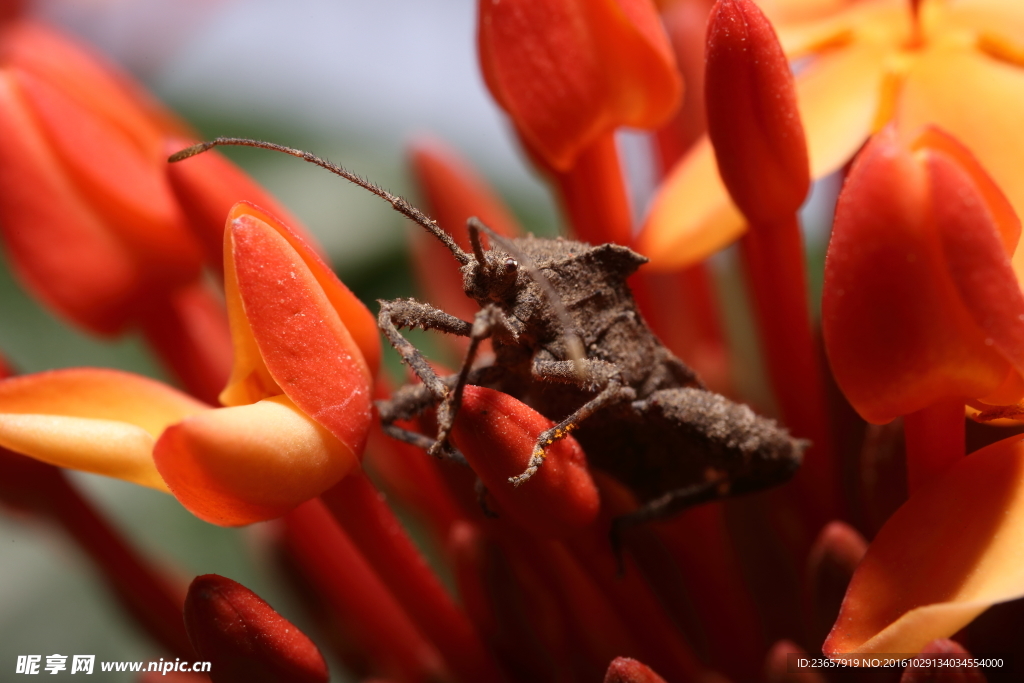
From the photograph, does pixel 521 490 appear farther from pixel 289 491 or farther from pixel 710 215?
pixel 710 215

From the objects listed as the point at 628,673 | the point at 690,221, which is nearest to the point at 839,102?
the point at 690,221

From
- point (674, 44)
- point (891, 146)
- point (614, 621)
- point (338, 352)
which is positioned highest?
point (674, 44)

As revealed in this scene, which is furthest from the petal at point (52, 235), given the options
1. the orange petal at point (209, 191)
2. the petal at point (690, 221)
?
the petal at point (690, 221)

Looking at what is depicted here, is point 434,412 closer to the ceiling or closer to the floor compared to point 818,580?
closer to the ceiling

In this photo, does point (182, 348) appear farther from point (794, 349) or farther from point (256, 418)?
point (794, 349)

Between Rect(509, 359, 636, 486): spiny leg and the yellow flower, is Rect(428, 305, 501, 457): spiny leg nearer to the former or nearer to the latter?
Rect(509, 359, 636, 486): spiny leg

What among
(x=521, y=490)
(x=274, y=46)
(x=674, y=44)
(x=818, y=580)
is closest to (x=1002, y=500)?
(x=818, y=580)

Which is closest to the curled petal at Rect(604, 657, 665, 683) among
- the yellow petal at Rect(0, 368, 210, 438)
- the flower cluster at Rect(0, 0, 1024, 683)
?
the flower cluster at Rect(0, 0, 1024, 683)
